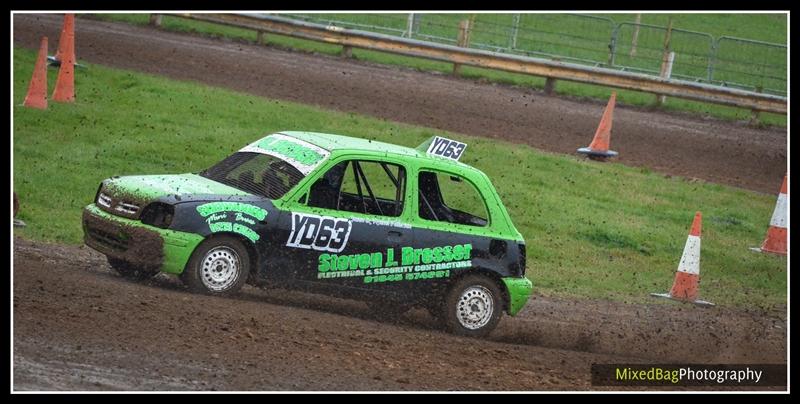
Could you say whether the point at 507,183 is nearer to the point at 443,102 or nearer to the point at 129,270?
the point at 443,102

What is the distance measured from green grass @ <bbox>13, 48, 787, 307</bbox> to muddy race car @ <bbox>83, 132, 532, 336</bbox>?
273cm

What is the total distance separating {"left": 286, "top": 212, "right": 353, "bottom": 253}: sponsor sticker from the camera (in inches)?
406

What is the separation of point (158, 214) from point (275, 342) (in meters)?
1.65

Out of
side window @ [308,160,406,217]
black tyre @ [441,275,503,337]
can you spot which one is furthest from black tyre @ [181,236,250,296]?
black tyre @ [441,275,503,337]

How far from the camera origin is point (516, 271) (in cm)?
1123

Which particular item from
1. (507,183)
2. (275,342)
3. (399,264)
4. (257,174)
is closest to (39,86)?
(507,183)

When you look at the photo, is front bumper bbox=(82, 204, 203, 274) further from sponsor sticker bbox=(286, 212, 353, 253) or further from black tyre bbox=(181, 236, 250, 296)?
sponsor sticker bbox=(286, 212, 353, 253)

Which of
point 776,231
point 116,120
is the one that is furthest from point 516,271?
point 116,120

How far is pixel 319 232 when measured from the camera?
10.4 m

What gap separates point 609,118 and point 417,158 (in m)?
9.84

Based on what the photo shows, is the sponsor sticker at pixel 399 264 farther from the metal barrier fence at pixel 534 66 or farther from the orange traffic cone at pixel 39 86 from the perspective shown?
the metal barrier fence at pixel 534 66

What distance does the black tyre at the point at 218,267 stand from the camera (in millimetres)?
10023

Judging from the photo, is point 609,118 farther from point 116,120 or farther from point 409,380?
point 409,380

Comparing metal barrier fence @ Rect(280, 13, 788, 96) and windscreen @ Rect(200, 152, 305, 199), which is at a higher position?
metal barrier fence @ Rect(280, 13, 788, 96)
